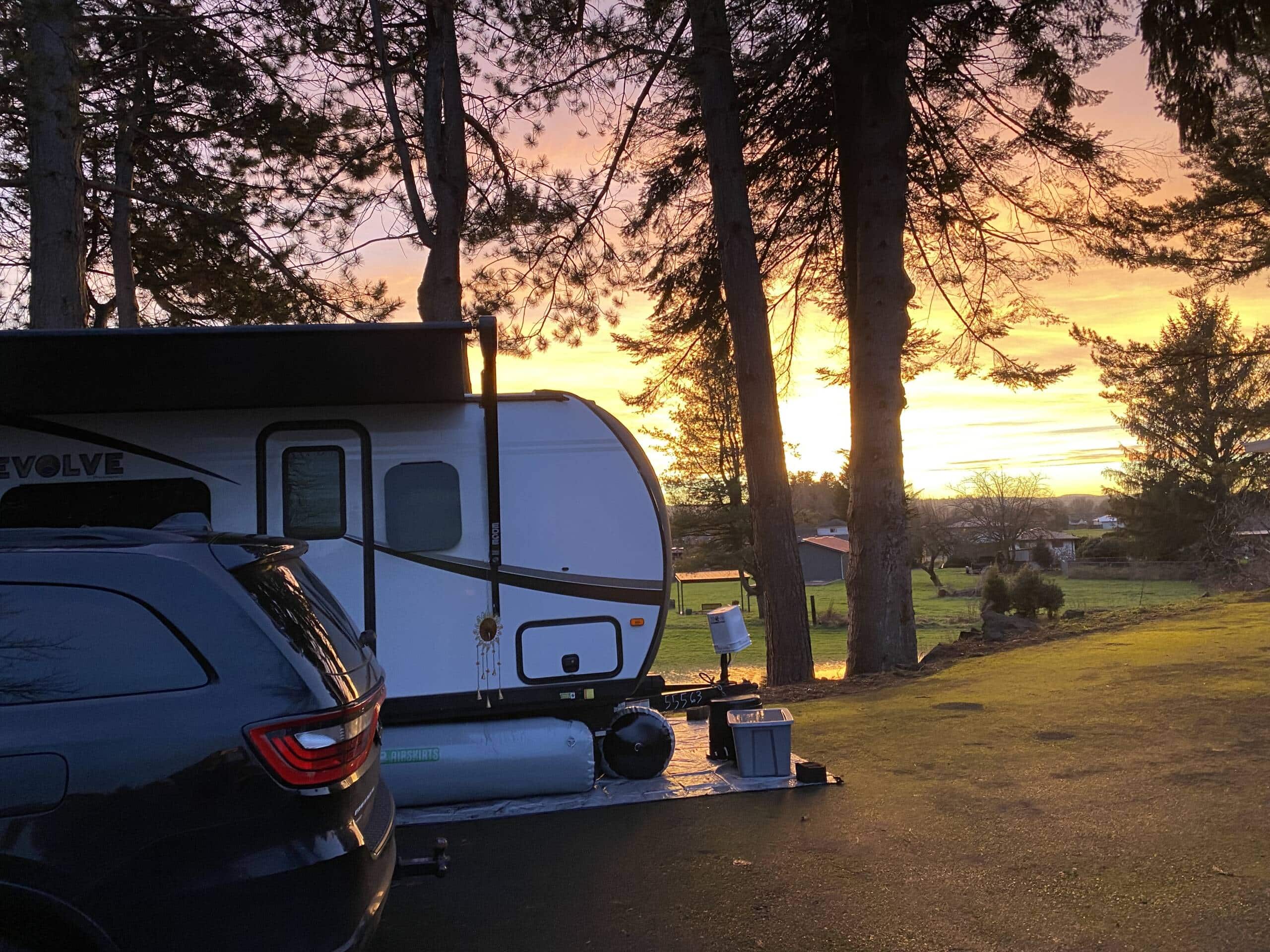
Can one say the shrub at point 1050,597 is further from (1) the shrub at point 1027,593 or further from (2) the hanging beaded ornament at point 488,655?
(2) the hanging beaded ornament at point 488,655

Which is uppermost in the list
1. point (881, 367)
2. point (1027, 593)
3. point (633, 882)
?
point (881, 367)

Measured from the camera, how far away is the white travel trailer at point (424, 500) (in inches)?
225

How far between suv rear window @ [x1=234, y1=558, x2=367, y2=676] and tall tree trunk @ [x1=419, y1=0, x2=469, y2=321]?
8822 millimetres

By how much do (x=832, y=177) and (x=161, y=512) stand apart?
11130mm

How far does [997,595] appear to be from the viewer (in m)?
21.8

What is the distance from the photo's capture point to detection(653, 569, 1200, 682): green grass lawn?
25.1m

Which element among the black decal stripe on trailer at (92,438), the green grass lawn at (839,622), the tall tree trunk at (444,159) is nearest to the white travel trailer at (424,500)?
the black decal stripe on trailer at (92,438)

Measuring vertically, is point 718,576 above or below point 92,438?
Answer: below

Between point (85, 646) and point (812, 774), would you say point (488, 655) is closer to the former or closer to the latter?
point (812, 774)

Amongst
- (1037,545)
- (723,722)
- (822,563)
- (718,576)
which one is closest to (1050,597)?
(723,722)

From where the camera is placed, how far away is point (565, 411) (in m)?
6.14

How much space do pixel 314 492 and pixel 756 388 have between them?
730 centimetres

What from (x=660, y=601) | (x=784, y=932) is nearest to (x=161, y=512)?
(x=660, y=601)

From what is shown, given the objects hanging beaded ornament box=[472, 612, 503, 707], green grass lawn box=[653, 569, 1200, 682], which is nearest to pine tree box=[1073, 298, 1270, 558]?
green grass lawn box=[653, 569, 1200, 682]
